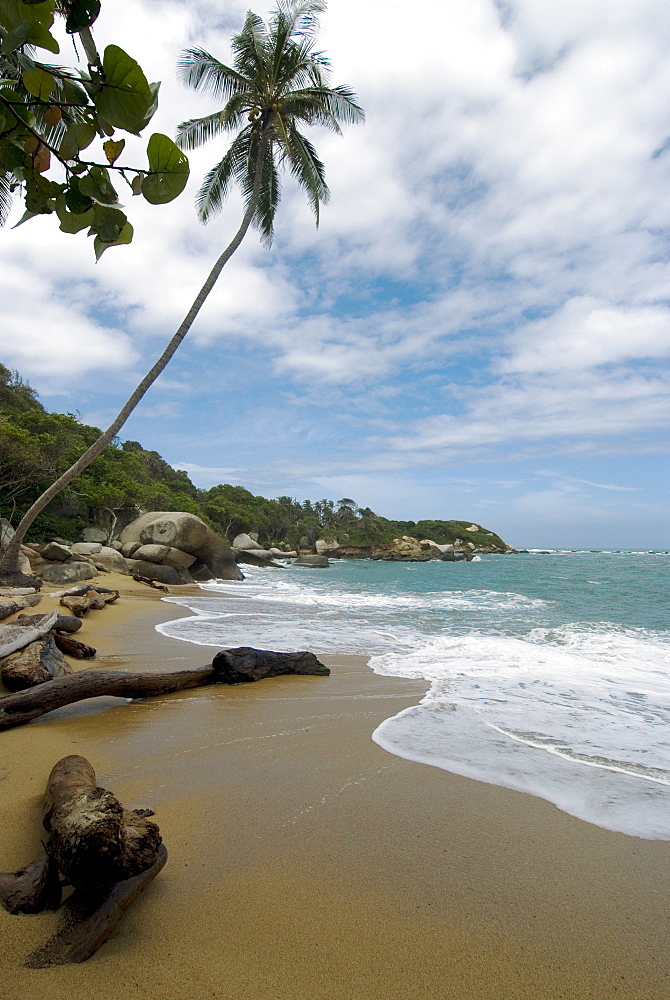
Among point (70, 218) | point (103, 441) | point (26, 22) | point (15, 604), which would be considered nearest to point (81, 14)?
point (26, 22)

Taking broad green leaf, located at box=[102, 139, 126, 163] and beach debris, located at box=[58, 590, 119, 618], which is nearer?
broad green leaf, located at box=[102, 139, 126, 163]

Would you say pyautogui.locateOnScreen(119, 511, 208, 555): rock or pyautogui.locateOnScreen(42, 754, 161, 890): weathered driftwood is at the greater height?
pyautogui.locateOnScreen(119, 511, 208, 555): rock

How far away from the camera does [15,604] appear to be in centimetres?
726

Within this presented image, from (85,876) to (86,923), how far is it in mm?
127

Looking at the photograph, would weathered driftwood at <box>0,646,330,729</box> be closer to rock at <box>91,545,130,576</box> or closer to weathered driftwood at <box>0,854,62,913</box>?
weathered driftwood at <box>0,854,62,913</box>

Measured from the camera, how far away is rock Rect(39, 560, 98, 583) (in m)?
13.9

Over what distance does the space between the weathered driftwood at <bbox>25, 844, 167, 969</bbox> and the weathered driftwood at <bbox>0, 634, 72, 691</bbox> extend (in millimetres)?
2941

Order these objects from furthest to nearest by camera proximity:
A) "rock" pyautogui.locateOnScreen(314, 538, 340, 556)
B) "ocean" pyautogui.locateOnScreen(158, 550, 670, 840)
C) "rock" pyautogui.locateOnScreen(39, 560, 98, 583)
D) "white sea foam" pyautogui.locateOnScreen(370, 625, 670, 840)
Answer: "rock" pyautogui.locateOnScreen(314, 538, 340, 556)
"rock" pyautogui.locateOnScreen(39, 560, 98, 583)
"ocean" pyautogui.locateOnScreen(158, 550, 670, 840)
"white sea foam" pyautogui.locateOnScreen(370, 625, 670, 840)

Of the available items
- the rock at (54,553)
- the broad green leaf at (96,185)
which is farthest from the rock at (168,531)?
the broad green leaf at (96,185)

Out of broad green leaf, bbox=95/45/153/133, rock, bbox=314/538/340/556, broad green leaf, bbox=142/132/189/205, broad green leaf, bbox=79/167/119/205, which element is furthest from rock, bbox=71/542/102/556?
rock, bbox=314/538/340/556

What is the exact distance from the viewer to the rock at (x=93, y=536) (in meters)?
24.5

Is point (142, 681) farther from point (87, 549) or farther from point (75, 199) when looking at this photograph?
point (87, 549)

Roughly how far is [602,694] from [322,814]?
4.56 metres

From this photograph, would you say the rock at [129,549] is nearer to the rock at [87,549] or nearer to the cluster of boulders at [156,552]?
the cluster of boulders at [156,552]
